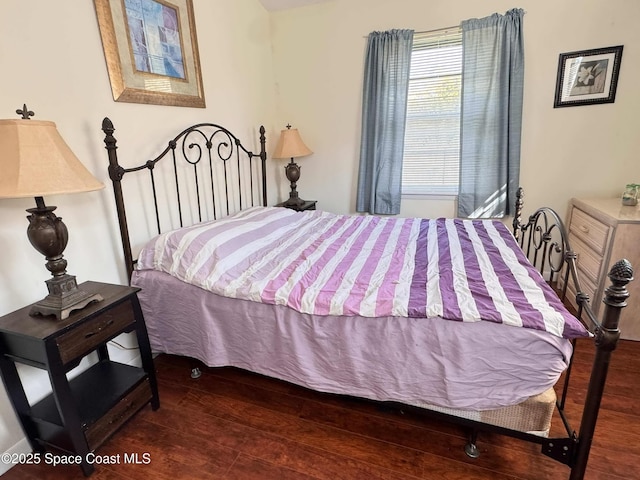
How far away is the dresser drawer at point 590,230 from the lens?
2.25 meters

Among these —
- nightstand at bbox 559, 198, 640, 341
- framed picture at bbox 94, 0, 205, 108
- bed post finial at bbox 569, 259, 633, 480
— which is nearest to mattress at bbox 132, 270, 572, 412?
bed post finial at bbox 569, 259, 633, 480

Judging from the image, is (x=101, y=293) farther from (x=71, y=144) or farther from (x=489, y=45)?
(x=489, y=45)

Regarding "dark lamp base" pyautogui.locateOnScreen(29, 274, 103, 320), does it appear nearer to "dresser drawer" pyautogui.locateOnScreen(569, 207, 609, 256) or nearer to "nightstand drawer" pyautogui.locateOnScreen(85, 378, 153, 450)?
"nightstand drawer" pyautogui.locateOnScreen(85, 378, 153, 450)

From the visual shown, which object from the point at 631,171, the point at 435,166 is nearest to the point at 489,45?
the point at 435,166

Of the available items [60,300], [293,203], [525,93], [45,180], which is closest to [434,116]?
[525,93]

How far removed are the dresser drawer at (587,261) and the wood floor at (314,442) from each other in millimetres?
690

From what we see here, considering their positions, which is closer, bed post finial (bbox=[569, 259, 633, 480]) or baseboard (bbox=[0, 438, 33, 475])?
bed post finial (bbox=[569, 259, 633, 480])

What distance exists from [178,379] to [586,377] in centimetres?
233

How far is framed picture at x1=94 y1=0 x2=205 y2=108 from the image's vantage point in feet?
5.82

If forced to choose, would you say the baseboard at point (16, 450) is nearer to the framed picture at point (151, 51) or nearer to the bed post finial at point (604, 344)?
the framed picture at point (151, 51)

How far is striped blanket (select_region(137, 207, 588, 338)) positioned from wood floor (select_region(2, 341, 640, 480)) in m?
0.62

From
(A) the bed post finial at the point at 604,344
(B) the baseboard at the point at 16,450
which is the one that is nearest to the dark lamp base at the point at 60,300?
(B) the baseboard at the point at 16,450

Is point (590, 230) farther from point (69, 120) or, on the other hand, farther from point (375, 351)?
A: point (69, 120)

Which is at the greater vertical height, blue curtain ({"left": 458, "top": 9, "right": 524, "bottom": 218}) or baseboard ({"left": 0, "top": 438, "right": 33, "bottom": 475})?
blue curtain ({"left": 458, "top": 9, "right": 524, "bottom": 218})
